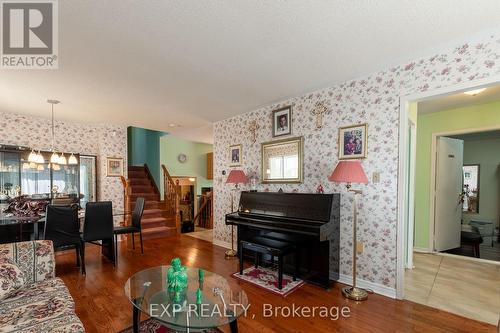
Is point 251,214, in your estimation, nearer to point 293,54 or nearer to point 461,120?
point 293,54

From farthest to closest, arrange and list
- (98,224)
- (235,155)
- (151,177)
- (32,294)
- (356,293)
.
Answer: (151,177) < (235,155) < (98,224) < (356,293) < (32,294)

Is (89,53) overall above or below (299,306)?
above

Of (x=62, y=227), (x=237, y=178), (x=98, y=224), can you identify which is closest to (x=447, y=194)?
(x=237, y=178)

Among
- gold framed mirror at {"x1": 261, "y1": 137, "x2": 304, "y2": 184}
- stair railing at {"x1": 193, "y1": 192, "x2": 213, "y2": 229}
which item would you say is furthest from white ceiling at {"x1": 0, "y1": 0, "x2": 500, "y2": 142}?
stair railing at {"x1": 193, "y1": 192, "x2": 213, "y2": 229}

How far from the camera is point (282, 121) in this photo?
3.72 meters

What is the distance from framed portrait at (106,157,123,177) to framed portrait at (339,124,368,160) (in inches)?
189

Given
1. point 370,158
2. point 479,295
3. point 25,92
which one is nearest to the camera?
point 479,295

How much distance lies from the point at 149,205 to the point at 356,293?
5177 millimetres

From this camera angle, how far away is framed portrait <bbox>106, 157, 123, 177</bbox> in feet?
17.4

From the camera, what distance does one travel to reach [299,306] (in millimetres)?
2396

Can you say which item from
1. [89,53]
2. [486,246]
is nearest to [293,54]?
[89,53]

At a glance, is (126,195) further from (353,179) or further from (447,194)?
(447,194)

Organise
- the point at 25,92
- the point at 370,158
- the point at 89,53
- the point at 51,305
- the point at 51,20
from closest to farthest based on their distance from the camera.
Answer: the point at 51,305 < the point at 51,20 < the point at 89,53 < the point at 370,158 < the point at 25,92

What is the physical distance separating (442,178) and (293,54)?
3.67m
